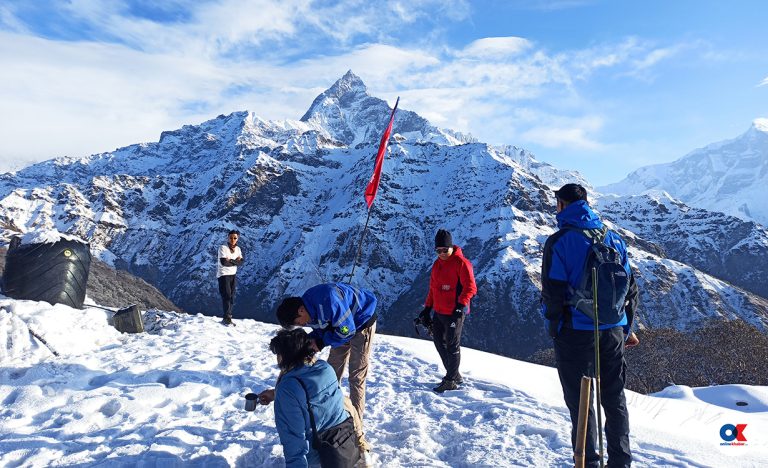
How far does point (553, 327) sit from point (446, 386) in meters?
4.26

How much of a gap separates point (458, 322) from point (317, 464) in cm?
431

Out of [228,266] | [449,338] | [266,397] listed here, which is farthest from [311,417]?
[228,266]

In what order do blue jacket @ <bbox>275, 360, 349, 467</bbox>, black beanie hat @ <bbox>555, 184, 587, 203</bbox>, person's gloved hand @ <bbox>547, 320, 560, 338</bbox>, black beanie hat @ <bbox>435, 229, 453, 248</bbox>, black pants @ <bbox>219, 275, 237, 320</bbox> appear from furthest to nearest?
black pants @ <bbox>219, 275, 237, 320</bbox> < black beanie hat @ <bbox>435, 229, 453, 248</bbox> < black beanie hat @ <bbox>555, 184, 587, 203</bbox> < person's gloved hand @ <bbox>547, 320, 560, 338</bbox> < blue jacket @ <bbox>275, 360, 349, 467</bbox>

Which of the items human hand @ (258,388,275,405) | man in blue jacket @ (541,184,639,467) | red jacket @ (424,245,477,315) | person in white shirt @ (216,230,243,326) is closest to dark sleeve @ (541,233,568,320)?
man in blue jacket @ (541,184,639,467)

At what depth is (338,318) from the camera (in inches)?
203

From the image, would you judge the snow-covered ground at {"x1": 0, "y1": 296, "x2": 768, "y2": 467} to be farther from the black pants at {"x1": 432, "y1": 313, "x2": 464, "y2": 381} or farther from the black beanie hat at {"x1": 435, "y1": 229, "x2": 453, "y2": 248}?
the black beanie hat at {"x1": 435, "y1": 229, "x2": 453, "y2": 248}

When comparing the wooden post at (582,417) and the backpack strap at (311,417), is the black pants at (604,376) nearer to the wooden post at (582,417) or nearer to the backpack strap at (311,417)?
the wooden post at (582,417)

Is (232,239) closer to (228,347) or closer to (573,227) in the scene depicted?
(228,347)

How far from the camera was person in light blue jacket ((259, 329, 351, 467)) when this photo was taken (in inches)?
168

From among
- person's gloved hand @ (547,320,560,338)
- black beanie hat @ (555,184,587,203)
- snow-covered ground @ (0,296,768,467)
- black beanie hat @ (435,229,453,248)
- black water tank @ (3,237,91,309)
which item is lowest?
snow-covered ground @ (0,296,768,467)

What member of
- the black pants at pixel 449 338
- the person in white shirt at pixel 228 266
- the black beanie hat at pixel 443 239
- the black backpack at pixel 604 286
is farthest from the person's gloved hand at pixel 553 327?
the person in white shirt at pixel 228 266

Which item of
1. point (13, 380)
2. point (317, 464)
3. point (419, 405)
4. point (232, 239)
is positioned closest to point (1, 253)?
point (232, 239)

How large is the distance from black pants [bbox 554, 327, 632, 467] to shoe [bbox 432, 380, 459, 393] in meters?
3.93

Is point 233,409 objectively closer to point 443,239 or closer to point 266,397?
point 266,397
